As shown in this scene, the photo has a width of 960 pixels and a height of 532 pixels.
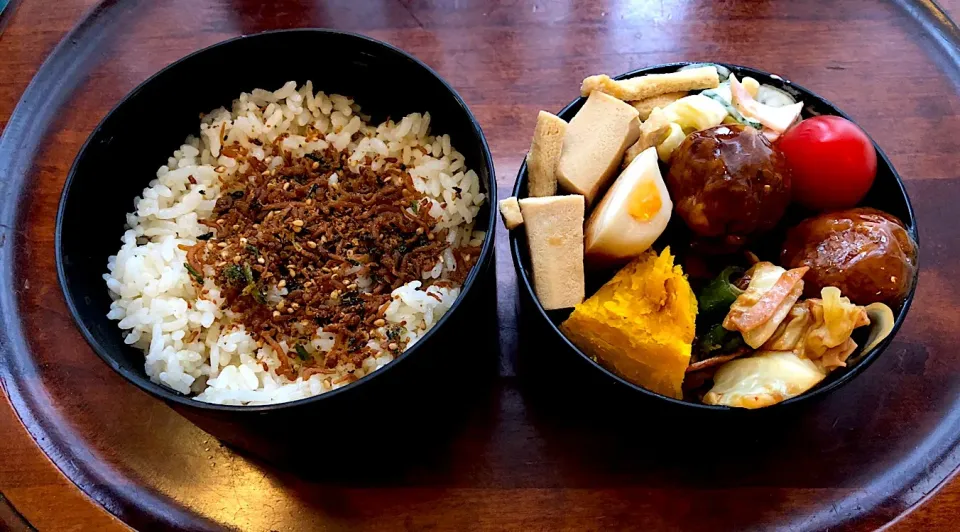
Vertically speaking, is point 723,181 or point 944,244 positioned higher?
point 723,181

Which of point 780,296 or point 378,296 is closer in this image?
point 780,296

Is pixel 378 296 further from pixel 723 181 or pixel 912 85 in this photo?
pixel 912 85

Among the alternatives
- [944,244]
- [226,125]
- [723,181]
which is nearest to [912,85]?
[944,244]

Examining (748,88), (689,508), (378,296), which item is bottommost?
(689,508)

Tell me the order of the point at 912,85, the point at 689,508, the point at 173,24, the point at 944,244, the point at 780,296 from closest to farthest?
the point at 780,296, the point at 689,508, the point at 944,244, the point at 912,85, the point at 173,24

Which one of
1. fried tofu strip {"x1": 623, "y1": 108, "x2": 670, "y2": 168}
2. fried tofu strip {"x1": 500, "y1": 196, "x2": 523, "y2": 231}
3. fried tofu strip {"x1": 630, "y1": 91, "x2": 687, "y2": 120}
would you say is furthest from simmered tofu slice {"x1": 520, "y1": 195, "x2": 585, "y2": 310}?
fried tofu strip {"x1": 630, "y1": 91, "x2": 687, "y2": 120}

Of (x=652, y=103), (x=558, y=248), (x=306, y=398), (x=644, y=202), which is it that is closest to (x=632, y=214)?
(x=644, y=202)

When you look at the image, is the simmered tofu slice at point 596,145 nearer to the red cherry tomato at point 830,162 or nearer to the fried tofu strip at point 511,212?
the fried tofu strip at point 511,212
